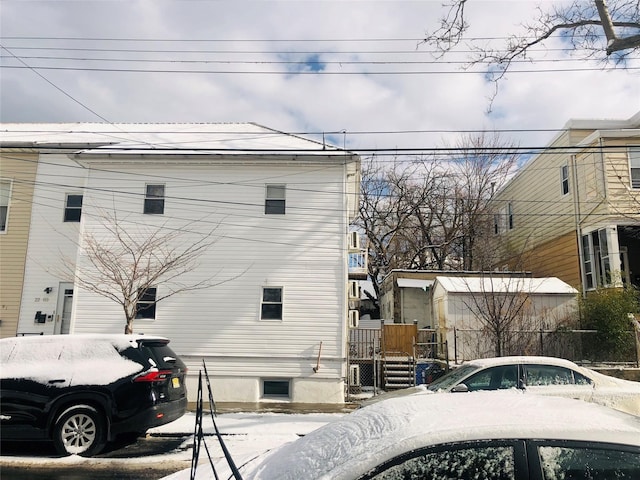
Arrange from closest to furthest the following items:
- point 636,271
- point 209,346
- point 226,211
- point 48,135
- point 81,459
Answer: point 81,459, point 209,346, point 226,211, point 48,135, point 636,271

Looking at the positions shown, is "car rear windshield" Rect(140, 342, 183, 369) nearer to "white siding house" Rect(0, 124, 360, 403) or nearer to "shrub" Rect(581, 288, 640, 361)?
"white siding house" Rect(0, 124, 360, 403)

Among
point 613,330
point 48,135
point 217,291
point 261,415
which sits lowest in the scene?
point 261,415

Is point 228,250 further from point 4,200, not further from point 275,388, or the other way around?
point 4,200

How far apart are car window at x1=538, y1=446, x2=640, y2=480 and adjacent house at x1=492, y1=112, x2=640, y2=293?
44.5 ft

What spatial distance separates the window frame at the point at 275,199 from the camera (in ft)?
50.4

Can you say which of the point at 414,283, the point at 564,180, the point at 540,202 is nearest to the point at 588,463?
the point at 414,283

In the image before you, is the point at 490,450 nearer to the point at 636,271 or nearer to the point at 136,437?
the point at 136,437

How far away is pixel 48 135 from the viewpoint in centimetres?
1814

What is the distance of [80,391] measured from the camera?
7.28 metres

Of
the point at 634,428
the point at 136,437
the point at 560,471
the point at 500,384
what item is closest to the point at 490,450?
the point at 560,471

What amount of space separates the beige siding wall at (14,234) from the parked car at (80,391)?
9.59 meters

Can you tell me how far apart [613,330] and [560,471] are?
14448mm

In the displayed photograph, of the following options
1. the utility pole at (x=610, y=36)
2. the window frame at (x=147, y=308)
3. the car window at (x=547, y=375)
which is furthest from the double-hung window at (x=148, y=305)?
the utility pole at (x=610, y=36)

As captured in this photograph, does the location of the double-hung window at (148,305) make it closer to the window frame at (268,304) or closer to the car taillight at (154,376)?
the window frame at (268,304)
